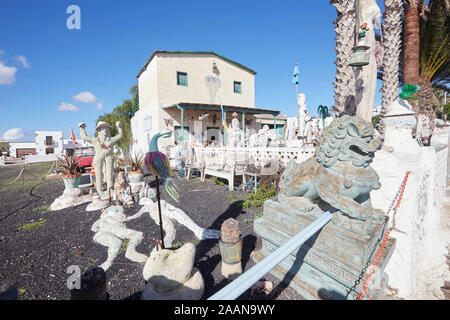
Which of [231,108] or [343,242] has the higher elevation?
[231,108]

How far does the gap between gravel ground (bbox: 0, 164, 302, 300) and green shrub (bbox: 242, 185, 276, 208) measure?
0.25m

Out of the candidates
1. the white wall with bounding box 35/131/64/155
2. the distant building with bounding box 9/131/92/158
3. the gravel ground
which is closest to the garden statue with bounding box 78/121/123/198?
the gravel ground

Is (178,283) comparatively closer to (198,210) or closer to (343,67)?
(198,210)

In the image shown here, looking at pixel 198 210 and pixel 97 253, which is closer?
pixel 97 253

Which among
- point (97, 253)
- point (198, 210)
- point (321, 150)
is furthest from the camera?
point (198, 210)

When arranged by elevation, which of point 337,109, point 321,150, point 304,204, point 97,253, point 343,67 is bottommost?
point 97,253

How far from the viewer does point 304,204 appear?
161 centimetres

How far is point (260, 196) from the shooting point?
19.4 ft

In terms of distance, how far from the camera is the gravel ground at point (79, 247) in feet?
8.46

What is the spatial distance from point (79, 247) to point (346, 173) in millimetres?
4345

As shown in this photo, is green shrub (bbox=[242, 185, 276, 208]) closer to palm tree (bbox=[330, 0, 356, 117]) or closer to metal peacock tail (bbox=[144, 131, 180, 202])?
palm tree (bbox=[330, 0, 356, 117])

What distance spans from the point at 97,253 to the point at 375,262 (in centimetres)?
386

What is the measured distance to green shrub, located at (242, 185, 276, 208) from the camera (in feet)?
18.0

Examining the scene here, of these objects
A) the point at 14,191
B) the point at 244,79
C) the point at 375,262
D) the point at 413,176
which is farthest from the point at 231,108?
the point at 375,262
